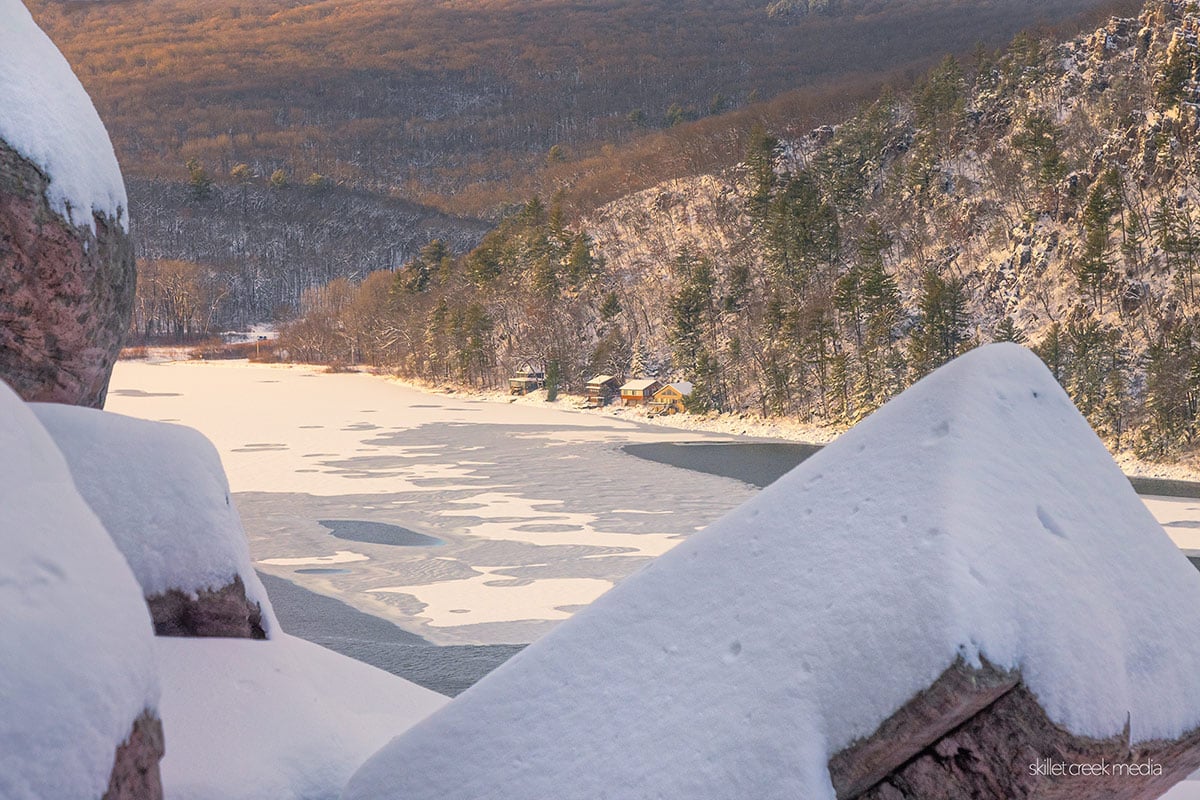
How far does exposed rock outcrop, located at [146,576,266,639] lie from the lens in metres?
3.90

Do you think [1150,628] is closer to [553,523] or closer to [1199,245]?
[553,523]

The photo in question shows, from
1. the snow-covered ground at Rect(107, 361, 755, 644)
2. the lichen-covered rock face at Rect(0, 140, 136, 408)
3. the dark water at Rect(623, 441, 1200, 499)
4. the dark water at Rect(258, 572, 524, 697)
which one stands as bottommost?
the dark water at Rect(623, 441, 1200, 499)

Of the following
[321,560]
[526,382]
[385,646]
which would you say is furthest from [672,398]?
[385,646]

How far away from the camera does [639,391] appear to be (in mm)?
41938

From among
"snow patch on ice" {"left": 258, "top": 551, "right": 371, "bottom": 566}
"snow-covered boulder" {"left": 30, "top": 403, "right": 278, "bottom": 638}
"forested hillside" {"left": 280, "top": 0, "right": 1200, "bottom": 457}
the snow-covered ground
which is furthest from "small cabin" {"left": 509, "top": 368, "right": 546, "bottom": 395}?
"snow-covered boulder" {"left": 30, "top": 403, "right": 278, "bottom": 638}

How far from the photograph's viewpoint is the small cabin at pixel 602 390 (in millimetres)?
43625

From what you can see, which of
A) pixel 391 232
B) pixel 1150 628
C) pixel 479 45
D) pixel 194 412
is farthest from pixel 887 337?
pixel 479 45

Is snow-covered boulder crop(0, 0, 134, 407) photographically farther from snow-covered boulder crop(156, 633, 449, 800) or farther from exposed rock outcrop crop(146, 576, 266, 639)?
snow-covered boulder crop(156, 633, 449, 800)

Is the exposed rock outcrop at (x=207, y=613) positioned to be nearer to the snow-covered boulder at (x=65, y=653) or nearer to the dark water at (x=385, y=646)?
the snow-covered boulder at (x=65, y=653)

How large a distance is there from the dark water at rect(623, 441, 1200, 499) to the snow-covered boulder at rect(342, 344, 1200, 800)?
17.6 meters

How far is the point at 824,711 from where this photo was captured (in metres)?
2.61

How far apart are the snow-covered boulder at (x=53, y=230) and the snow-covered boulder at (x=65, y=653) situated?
73.6 inches

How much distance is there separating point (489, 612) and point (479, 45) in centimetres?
18348

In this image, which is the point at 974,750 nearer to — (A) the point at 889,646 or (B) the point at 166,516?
(A) the point at 889,646
